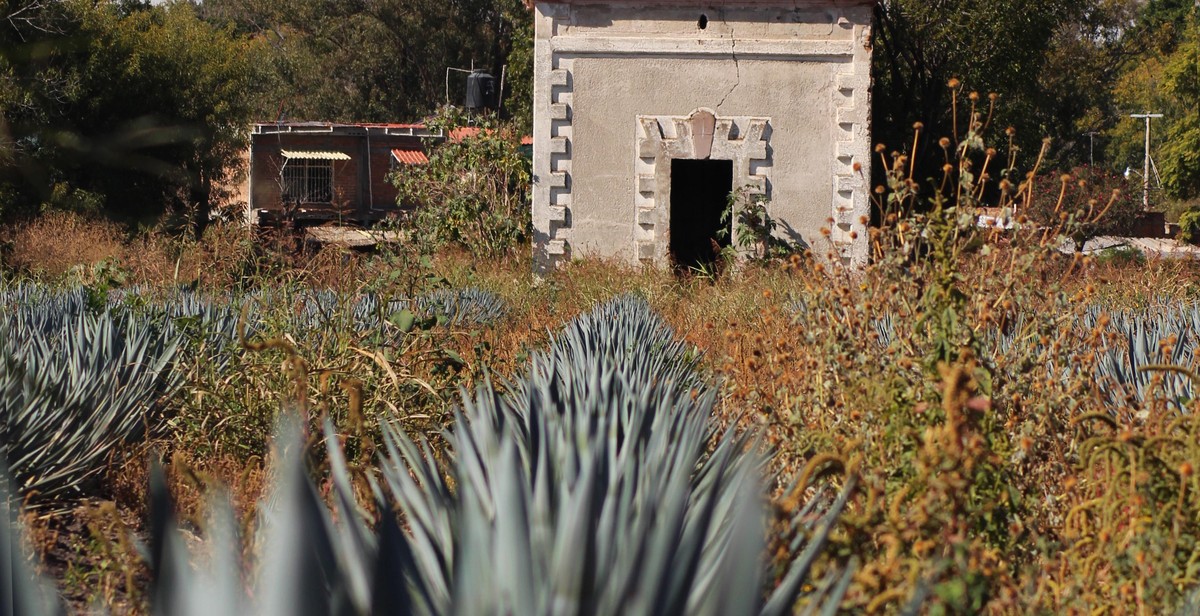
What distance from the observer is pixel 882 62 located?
23203mm

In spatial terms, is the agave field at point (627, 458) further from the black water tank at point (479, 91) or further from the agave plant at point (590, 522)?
the black water tank at point (479, 91)

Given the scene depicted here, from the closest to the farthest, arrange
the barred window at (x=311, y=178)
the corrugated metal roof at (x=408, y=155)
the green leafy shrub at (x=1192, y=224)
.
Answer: the corrugated metal roof at (x=408, y=155) → the barred window at (x=311, y=178) → the green leafy shrub at (x=1192, y=224)

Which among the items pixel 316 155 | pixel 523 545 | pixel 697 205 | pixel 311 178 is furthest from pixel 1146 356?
pixel 311 178

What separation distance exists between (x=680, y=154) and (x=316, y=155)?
60.8 ft

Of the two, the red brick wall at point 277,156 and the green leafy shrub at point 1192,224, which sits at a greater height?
the red brick wall at point 277,156

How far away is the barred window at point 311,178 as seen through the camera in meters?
31.9

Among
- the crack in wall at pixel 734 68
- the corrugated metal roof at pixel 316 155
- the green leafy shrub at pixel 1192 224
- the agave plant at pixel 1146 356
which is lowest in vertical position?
the green leafy shrub at pixel 1192 224

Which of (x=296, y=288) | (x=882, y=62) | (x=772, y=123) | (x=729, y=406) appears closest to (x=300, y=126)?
(x=882, y=62)

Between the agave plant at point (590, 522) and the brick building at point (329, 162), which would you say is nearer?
the agave plant at point (590, 522)

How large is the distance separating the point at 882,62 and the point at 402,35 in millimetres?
20952

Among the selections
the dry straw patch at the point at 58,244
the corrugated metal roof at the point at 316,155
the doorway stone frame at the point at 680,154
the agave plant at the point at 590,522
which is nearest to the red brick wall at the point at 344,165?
the corrugated metal roof at the point at 316,155

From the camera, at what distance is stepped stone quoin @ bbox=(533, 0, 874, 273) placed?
14680 mm

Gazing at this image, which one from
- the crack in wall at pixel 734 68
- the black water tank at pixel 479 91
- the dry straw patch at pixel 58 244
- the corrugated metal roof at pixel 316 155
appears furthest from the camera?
the corrugated metal roof at pixel 316 155

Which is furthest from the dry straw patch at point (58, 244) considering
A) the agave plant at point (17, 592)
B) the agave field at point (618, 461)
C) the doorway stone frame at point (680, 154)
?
the agave plant at point (17, 592)
